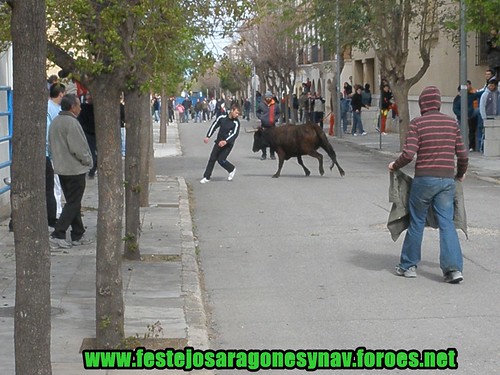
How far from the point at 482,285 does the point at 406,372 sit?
3.14m

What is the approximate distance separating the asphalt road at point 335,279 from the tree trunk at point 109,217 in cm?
99

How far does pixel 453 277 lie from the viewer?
999 cm

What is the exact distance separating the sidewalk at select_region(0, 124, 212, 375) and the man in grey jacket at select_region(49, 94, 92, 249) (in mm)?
355

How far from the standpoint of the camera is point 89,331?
26.0 ft

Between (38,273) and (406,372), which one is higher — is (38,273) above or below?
above

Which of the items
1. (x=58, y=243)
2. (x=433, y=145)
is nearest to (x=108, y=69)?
(x=433, y=145)

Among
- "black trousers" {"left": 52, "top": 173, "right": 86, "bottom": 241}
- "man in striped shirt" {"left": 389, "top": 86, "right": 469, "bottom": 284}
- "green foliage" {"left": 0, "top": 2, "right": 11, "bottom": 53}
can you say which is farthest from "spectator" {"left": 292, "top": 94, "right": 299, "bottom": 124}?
"green foliage" {"left": 0, "top": 2, "right": 11, "bottom": 53}

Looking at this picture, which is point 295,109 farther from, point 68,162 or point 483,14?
point 68,162

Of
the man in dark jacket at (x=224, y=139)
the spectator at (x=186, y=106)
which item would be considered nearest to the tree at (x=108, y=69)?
the man in dark jacket at (x=224, y=139)

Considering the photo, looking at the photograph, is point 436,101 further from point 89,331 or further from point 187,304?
point 89,331

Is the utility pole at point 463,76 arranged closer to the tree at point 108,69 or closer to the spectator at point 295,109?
the tree at point 108,69

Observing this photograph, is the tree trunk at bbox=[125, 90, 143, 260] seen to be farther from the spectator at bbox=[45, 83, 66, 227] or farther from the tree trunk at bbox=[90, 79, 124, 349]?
the tree trunk at bbox=[90, 79, 124, 349]

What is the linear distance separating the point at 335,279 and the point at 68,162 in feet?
11.7

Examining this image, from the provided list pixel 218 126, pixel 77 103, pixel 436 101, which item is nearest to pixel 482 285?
pixel 436 101
